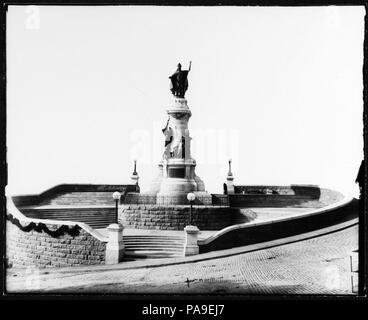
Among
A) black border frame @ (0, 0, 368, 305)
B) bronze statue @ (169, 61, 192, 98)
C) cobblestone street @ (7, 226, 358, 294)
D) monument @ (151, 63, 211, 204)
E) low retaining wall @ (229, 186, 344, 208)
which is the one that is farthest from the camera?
low retaining wall @ (229, 186, 344, 208)

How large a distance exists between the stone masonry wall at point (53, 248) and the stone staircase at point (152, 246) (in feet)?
3.68

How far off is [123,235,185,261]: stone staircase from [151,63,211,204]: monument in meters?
4.73

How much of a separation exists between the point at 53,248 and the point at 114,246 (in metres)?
2.16

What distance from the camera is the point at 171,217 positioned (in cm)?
1995

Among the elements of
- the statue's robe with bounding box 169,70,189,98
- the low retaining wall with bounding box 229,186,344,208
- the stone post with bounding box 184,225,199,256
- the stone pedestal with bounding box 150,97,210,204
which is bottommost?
the low retaining wall with bounding box 229,186,344,208

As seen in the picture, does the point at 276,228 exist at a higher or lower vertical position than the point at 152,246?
higher

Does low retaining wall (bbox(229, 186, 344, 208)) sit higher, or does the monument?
the monument

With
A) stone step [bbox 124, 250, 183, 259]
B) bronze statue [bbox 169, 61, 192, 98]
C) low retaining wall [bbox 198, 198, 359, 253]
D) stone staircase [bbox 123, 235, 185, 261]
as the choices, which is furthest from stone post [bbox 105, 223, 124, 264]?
bronze statue [bbox 169, 61, 192, 98]

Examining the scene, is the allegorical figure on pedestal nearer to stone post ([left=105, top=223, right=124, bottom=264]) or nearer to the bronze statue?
the bronze statue

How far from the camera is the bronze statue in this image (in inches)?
868

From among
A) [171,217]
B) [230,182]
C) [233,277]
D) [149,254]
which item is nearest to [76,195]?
[230,182]

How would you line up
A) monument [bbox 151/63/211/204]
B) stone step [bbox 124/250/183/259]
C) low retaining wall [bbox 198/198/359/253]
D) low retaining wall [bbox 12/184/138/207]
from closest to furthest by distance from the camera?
stone step [bbox 124/250/183/259] < low retaining wall [bbox 198/198/359/253] < monument [bbox 151/63/211/204] < low retaining wall [bbox 12/184/138/207]

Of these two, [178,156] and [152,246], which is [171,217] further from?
[178,156]
